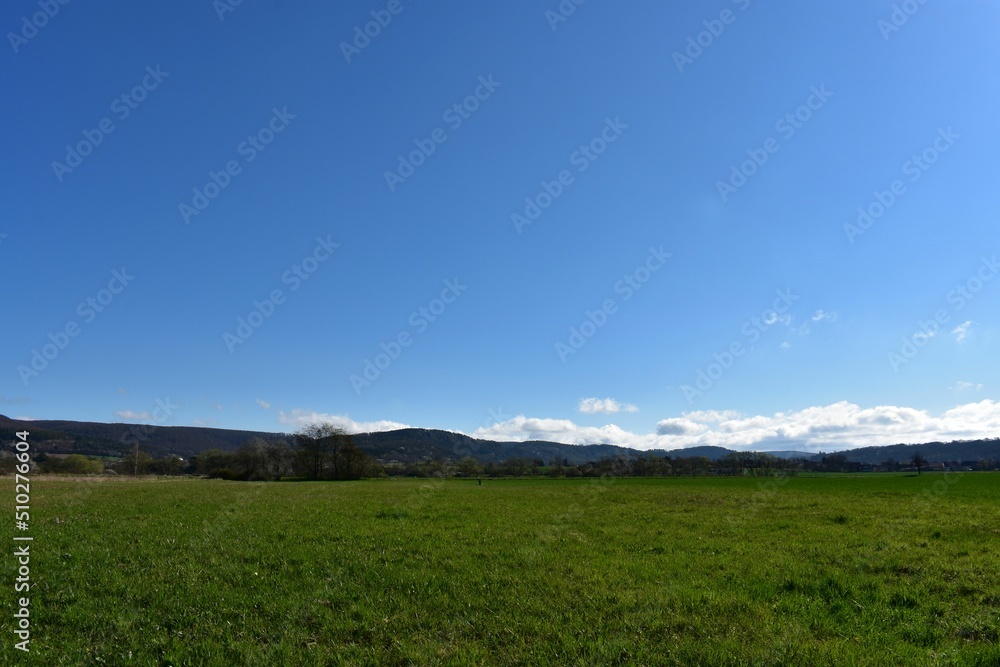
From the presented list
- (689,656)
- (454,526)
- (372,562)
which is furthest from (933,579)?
(454,526)

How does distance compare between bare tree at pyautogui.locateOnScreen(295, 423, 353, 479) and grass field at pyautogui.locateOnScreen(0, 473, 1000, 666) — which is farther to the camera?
bare tree at pyautogui.locateOnScreen(295, 423, 353, 479)

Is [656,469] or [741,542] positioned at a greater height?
[741,542]

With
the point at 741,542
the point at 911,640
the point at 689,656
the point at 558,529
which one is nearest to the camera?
the point at 689,656

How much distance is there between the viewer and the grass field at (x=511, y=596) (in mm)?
8555

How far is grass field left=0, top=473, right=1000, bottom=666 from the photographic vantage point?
855cm

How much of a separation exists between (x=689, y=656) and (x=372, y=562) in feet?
29.1

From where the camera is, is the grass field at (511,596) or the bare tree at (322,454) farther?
the bare tree at (322,454)

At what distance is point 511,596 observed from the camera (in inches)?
442

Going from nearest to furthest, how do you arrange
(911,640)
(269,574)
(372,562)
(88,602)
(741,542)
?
1. (911,640)
2. (88,602)
3. (269,574)
4. (372,562)
5. (741,542)

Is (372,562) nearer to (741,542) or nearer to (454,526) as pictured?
(454,526)

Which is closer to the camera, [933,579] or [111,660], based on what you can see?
[111,660]

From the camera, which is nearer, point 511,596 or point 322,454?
point 511,596

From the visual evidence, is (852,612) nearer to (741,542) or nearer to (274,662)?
(741,542)

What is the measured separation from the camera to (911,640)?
8.98m
